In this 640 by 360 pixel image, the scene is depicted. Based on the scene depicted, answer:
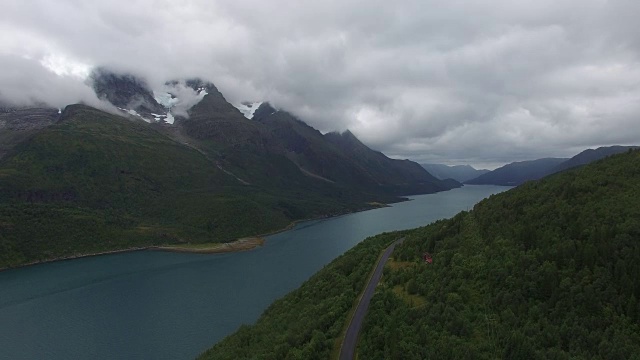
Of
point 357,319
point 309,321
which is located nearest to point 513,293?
point 357,319

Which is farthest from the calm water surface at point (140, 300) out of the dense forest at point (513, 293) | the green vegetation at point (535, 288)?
the green vegetation at point (535, 288)

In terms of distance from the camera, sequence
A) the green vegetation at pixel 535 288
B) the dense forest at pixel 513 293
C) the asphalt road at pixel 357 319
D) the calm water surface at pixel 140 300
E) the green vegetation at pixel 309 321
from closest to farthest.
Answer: the green vegetation at pixel 535 288 → the dense forest at pixel 513 293 → the asphalt road at pixel 357 319 → the green vegetation at pixel 309 321 → the calm water surface at pixel 140 300

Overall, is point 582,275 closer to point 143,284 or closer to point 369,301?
point 369,301

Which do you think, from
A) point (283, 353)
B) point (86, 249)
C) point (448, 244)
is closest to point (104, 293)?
point (86, 249)

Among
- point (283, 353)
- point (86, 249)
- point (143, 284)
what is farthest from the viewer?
point (86, 249)

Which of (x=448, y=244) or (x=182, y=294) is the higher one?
(x=448, y=244)

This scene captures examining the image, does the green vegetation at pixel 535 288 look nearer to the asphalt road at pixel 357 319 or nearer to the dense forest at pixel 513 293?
the dense forest at pixel 513 293

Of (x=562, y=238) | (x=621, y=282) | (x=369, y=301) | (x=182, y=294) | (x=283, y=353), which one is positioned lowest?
(x=182, y=294)
